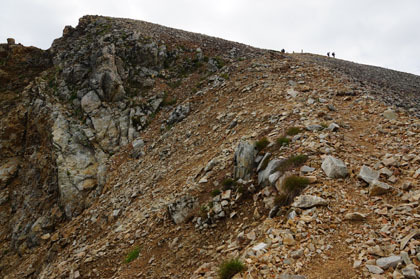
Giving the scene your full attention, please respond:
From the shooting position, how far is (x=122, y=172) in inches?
758

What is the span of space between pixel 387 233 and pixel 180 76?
82.1ft

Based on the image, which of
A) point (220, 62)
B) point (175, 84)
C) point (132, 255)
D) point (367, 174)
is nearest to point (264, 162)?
point (367, 174)

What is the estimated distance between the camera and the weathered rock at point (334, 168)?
812 cm

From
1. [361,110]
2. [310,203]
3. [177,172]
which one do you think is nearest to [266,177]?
[310,203]

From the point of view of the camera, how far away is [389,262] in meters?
5.04

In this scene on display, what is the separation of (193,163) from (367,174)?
356 inches

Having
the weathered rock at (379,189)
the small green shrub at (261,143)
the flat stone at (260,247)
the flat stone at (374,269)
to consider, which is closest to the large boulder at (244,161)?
the small green shrub at (261,143)

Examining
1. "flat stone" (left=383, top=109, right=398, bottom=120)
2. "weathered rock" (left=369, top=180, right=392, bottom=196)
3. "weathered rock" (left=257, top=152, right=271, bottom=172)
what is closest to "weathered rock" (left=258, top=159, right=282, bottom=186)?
"weathered rock" (left=257, top=152, right=271, bottom=172)

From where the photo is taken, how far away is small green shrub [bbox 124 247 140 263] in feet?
33.9

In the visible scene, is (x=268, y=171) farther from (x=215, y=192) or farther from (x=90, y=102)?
(x=90, y=102)

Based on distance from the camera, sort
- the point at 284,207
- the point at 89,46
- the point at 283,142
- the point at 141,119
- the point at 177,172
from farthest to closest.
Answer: the point at 89,46 → the point at 141,119 → the point at 177,172 → the point at 283,142 → the point at 284,207

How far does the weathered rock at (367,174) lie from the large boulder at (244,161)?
4182 millimetres

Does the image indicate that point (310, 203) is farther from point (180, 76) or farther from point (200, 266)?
point (180, 76)

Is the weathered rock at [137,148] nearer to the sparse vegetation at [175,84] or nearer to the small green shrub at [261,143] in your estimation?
the sparse vegetation at [175,84]
